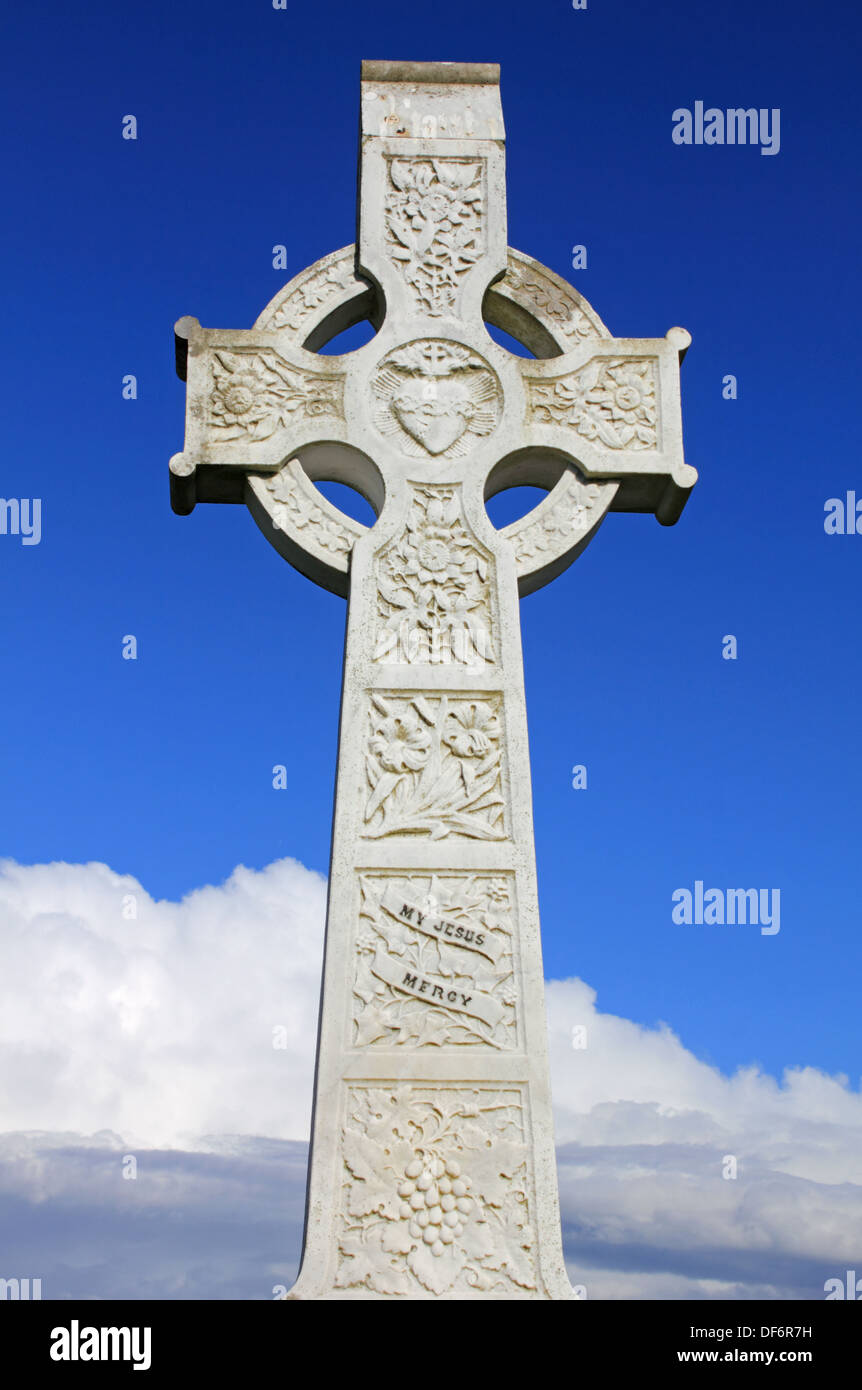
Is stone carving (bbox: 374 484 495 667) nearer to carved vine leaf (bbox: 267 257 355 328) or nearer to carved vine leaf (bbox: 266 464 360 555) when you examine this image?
carved vine leaf (bbox: 266 464 360 555)

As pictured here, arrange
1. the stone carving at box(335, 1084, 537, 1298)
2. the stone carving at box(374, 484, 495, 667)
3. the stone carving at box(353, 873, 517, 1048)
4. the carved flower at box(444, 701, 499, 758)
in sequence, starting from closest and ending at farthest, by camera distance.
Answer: the stone carving at box(335, 1084, 537, 1298)
the stone carving at box(353, 873, 517, 1048)
the carved flower at box(444, 701, 499, 758)
the stone carving at box(374, 484, 495, 667)

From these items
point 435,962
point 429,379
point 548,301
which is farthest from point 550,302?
point 435,962

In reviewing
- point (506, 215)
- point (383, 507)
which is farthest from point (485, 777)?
point (506, 215)

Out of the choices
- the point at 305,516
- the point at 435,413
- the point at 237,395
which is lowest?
the point at 305,516

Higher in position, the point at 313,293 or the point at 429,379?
the point at 313,293

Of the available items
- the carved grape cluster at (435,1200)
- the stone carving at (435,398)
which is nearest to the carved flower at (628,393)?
the stone carving at (435,398)

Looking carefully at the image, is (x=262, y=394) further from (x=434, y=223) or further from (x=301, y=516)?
(x=434, y=223)

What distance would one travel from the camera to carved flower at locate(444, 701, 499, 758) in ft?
20.6

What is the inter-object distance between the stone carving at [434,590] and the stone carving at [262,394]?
0.75 meters

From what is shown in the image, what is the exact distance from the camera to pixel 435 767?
6.25 metres

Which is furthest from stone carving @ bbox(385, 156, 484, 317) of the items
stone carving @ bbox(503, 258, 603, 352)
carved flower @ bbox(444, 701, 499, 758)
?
carved flower @ bbox(444, 701, 499, 758)

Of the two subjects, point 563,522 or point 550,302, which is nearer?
point 563,522

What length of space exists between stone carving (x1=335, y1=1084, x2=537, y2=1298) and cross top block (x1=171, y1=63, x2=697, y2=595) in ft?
8.40

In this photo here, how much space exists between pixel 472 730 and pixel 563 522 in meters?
1.28
